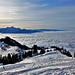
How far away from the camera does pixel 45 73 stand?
1116cm

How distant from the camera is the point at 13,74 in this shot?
11.0 metres

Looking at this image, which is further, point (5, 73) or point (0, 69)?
point (0, 69)

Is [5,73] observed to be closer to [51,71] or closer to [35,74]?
[35,74]

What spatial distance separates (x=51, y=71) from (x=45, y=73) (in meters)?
0.96

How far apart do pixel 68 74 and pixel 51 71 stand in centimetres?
202

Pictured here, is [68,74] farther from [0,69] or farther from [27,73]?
[0,69]

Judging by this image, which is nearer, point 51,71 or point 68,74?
point 68,74

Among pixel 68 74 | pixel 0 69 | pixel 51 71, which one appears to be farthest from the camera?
pixel 0 69

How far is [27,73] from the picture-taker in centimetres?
1131

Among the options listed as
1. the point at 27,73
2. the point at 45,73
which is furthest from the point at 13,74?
the point at 45,73

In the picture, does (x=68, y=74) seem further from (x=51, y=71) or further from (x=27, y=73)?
(x=27, y=73)

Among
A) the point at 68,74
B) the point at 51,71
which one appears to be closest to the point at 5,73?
the point at 51,71

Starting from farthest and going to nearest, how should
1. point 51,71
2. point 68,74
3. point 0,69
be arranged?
point 0,69, point 51,71, point 68,74

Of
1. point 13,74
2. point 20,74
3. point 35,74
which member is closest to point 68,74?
point 35,74
